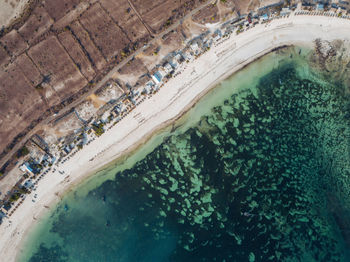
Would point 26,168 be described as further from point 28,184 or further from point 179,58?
point 179,58

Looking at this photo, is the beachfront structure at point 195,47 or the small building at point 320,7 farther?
the small building at point 320,7

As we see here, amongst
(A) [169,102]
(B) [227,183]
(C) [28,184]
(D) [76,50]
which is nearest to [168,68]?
(A) [169,102]

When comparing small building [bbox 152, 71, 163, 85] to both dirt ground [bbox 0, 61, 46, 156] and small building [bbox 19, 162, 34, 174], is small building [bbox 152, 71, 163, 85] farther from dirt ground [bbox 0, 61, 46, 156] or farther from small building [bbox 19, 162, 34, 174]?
small building [bbox 19, 162, 34, 174]

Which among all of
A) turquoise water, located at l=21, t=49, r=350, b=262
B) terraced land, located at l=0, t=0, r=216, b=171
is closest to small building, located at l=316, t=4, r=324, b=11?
turquoise water, located at l=21, t=49, r=350, b=262

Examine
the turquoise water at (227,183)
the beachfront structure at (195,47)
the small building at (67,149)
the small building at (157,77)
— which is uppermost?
the beachfront structure at (195,47)

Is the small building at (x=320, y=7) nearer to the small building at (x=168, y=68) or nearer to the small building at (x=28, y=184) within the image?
the small building at (x=168, y=68)

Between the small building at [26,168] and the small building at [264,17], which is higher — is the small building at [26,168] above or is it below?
below

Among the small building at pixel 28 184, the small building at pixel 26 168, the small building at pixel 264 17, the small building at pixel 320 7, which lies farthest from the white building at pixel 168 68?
the small building at pixel 28 184
